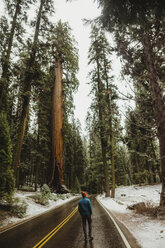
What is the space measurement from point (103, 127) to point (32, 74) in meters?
11.3

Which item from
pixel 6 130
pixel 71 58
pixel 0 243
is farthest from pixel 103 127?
pixel 0 243

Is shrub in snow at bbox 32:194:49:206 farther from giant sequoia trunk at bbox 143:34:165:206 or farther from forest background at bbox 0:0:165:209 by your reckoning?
giant sequoia trunk at bbox 143:34:165:206

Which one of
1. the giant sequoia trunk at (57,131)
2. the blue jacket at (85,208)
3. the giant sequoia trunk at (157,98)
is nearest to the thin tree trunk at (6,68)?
the giant sequoia trunk at (57,131)

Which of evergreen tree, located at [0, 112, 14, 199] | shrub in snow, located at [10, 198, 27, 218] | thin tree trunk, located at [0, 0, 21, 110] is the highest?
thin tree trunk, located at [0, 0, 21, 110]

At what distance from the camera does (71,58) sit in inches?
813

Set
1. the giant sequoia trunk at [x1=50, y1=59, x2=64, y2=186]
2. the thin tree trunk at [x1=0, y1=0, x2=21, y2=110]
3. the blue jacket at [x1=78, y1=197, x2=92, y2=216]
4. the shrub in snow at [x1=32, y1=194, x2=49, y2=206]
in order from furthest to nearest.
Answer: the giant sequoia trunk at [x1=50, y1=59, x2=64, y2=186], the shrub in snow at [x1=32, y1=194, x2=49, y2=206], the thin tree trunk at [x1=0, y1=0, x2=21, y2=110], the blue jacket at [x1=78, y1=197, x2=92, y2=216]

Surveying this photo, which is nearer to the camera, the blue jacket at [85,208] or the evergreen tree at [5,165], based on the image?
the blue jacket at [85,208]

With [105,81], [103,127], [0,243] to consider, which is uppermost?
[105,81]

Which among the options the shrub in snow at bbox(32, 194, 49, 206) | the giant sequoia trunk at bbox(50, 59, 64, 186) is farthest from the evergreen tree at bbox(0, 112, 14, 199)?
the giant sequoia trunk at bbox(50, 59, 64, 186)

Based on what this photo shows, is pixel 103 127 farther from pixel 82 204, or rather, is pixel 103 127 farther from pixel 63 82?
pixel 82 204

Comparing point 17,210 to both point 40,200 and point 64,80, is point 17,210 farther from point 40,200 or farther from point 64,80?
point 64,80

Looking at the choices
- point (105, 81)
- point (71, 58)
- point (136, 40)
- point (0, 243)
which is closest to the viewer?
point (0, 243)

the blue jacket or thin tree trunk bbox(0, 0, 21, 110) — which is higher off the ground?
thin tree trunk bbox(0, 0, 21, 110)

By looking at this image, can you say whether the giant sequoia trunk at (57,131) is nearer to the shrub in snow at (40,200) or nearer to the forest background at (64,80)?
the forest background at (64,80)
